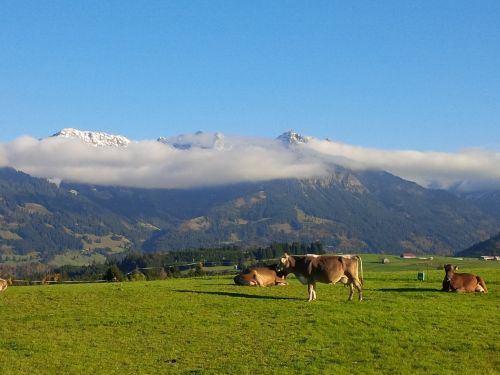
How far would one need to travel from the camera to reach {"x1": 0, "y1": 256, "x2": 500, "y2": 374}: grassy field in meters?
19.6

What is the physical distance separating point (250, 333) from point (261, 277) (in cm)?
1413

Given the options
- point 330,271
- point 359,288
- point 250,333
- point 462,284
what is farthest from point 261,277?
point 250,333

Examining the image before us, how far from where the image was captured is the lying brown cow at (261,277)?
3759 centimetres

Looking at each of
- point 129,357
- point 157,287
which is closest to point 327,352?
point 129,357

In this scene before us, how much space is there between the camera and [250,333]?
23.5 meters

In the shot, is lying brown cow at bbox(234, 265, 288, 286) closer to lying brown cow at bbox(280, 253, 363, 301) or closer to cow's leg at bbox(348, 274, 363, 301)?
lying brown cow at bbox(280, 253, 363, 301)

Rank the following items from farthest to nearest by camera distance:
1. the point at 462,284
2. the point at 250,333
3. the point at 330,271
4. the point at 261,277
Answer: the point at 261,277 → the point at 462,284 → the point at 330,271 → the point at 250,333

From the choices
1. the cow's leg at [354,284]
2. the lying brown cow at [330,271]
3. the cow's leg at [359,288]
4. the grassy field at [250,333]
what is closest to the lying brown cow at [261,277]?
the grassy field at [250,333]

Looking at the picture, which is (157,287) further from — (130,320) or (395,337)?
(395,337)

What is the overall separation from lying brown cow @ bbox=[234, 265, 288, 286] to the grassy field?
3.58 meters

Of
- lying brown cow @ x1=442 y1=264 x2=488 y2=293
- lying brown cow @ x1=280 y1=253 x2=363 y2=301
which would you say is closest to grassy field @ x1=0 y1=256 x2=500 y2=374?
lying brown cow @ x1=442 y1=264 x2=488 y2=293

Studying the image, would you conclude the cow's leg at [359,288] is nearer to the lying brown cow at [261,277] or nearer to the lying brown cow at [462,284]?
the lying brown cow at [462,284]

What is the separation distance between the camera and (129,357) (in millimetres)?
20797

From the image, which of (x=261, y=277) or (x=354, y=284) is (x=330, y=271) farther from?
(x=261, y=277)
